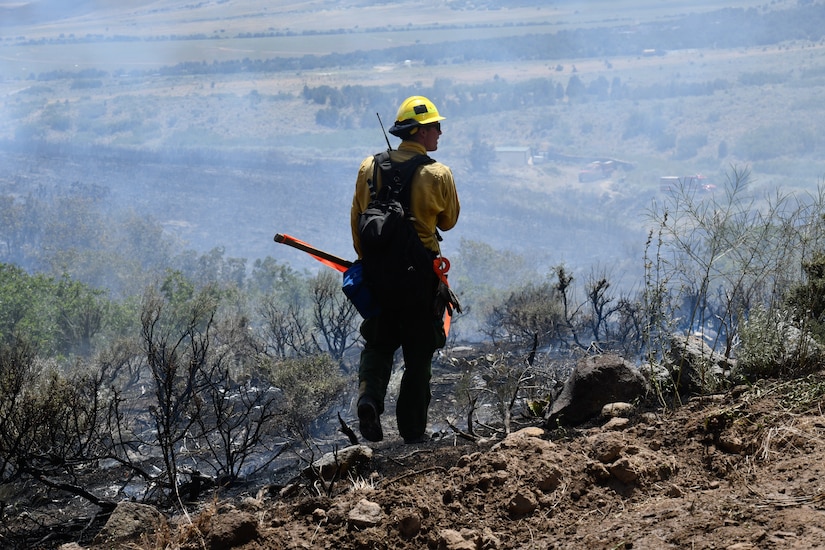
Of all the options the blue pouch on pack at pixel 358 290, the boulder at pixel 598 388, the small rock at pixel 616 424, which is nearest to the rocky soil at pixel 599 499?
the small rock at pixel 616 424

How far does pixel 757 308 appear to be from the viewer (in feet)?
15.4

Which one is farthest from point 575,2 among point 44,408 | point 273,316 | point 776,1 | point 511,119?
point 44,408

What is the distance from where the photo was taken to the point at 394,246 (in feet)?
15.8

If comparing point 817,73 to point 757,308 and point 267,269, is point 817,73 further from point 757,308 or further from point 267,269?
point 757,308

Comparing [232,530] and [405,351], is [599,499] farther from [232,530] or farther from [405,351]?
[405,351]

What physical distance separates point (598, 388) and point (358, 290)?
1521 millimetres

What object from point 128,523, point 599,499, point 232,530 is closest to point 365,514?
point 232,530

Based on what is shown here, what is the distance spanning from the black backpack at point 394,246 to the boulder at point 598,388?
3.40 ft

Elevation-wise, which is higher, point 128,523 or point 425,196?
point 425,196

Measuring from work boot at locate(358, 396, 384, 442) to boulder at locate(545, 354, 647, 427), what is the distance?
1080 millimetres

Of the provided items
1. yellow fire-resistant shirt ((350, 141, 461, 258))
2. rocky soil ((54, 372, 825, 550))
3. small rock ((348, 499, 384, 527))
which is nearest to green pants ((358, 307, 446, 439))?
yellow fire-resistant shirt ((350, 141, 461, 258))

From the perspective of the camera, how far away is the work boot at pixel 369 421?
487 cm

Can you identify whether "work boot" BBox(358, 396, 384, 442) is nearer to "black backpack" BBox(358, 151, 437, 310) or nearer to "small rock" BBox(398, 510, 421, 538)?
"black backpack" BBox(358, 151, 437, 310)

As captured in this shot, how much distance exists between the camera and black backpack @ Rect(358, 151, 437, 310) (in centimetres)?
477
